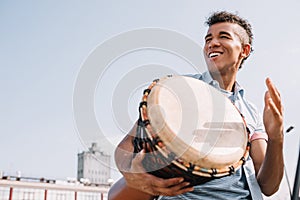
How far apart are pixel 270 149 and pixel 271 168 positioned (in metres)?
0.09

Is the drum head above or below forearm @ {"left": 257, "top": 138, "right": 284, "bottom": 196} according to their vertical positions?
above

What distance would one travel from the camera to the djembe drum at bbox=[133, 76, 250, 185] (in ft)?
4.35

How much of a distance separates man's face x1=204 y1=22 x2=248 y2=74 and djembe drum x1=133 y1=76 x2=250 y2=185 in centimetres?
27

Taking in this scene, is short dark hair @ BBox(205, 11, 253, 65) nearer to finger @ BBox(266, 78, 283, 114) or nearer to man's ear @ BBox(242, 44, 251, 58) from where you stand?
man's ear @ BBox(242, 44, 251, 58)

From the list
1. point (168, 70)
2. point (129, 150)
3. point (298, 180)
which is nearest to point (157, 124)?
point (129, 150)

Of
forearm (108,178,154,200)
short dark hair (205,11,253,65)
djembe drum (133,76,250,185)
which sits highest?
short dark hair (205,11,253,65)

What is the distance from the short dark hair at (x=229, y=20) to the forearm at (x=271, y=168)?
0.68 metres

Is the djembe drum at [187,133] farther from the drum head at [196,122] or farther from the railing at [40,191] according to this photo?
the railing at [40,191]

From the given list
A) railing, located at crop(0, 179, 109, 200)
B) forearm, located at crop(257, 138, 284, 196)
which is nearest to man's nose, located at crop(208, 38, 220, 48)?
forearm, located at crop(257, 138, 284, 196)

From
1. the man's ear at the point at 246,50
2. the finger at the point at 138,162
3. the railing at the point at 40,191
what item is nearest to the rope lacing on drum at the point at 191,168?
the finger at the point at 138,162

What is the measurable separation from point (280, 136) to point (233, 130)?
0.24m

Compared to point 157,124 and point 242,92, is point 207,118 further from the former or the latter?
point 242,92

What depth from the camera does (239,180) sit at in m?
1.69

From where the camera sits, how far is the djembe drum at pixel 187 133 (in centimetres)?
133
